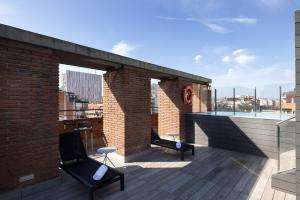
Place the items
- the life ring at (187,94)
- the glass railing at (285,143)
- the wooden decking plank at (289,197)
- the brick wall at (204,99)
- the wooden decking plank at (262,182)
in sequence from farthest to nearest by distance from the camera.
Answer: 1. the brick wall at (204,99)
2. the life ring at (187,94)
3. the glass railing at (285,143)
4. the wooden decking plank at (262,182)
5. the wooden decking plank at (289,197)

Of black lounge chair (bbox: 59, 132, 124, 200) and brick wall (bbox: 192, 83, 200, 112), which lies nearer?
black lounge chair (bbox: 59, 132, 124, 200)

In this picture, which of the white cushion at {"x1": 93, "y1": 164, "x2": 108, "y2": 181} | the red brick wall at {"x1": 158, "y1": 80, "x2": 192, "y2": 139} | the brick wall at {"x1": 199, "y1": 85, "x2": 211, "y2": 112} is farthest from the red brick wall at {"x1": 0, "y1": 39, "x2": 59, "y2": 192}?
the brick wall at {"x1": 199, "y1": 85, "x2": 211, "y2": 112}

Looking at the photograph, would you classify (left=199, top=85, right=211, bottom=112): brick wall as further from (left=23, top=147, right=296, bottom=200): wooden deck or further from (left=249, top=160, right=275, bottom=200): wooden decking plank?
(left=249, top=160, right=275, bottom=200): wooden decking plank

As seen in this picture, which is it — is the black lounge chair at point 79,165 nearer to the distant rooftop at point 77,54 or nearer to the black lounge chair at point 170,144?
the distant rooftop at point 77,54

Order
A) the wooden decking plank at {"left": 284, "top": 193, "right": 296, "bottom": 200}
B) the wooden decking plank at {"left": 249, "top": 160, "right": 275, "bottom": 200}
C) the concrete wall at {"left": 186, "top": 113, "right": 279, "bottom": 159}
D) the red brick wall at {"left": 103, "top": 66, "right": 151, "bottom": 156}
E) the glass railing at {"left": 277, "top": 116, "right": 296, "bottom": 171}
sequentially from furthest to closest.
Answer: the concrete wall at {"left": 186, "top": 113, "right": 279, "bottom": 159}, the red brick wall at {"left": 103, "top": 66, "right": 151, "bottom": 156}, the glass railing at {"left": 277, "top": 116, "right": 296, "bottom": 171}, the wooden decking plank at {"left": 249, "top": 160, "right": 275, "bottom": 200}, the wooden decking plank at {"left": 284, "top": 193, "right": 296, "bottom": 200}

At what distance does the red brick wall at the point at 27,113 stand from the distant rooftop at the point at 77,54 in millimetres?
187

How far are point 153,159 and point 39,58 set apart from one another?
13.7 feet

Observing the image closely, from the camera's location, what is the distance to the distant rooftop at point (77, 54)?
3258 millimetres

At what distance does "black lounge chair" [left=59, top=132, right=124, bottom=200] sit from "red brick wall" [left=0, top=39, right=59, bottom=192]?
355mm

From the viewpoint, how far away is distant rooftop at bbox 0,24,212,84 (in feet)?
10.7

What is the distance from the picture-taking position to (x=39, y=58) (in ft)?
12.1

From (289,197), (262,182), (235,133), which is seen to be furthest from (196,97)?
(289,197)

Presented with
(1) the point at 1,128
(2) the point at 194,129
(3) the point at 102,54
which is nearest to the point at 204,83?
(2) the point at 194,129

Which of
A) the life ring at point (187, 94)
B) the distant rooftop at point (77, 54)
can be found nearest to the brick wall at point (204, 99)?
the life ring at point (187, 94)
